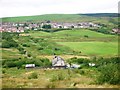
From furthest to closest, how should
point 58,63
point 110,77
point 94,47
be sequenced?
point 94,47, point 58,63, point 110,77

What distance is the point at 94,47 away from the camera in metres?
52.4

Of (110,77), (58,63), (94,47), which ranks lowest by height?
(94,47)

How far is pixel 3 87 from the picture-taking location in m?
14.7

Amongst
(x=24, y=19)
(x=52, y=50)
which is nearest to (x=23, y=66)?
(x=52, y=50)

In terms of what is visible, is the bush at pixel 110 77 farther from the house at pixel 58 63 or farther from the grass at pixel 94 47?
the grass at pixel 94 47

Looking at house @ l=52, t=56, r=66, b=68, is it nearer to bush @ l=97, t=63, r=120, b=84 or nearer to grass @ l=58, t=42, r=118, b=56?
grass @ l=58, t=42, r=118, b=56

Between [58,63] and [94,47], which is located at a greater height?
[58,63]

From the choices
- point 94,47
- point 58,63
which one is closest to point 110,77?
point 58,63

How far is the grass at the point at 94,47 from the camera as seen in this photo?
47947 mm

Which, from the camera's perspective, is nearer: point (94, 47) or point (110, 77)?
point (110, 77)

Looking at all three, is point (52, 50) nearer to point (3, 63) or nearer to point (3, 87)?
point (3, 63)

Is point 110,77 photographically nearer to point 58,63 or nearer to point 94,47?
point 58,63

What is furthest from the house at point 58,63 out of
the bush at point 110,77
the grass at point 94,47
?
the bush at point 110,77

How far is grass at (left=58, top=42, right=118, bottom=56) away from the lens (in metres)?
47.9
